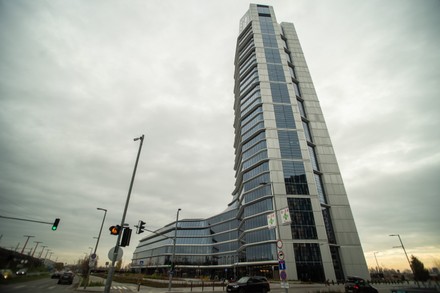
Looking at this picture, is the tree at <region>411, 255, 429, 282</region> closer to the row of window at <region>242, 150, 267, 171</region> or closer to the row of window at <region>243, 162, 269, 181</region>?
the row of window at <region>243, 162, 269, 181</region>

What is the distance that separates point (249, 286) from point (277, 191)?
125ft

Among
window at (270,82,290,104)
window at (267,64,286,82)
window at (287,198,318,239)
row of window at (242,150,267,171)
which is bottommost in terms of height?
window at (287,198,318,239)

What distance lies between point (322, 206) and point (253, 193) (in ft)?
67.1

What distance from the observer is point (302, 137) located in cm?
6234

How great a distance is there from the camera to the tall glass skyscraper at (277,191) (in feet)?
163

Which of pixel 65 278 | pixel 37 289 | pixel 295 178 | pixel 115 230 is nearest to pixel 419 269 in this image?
pixel 295 178

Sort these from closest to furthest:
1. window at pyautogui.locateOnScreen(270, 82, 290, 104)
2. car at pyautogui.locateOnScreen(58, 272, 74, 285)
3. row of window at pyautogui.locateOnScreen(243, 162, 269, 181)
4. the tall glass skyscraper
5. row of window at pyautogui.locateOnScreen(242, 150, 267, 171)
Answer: car at pyautogui.locateOnScreen(58, 272, 74, 285), the tall glass skyscraper, row of window at pyautogui.locateOnScreen(243, 162, 269, 181), row of window at pyautogui.locateOnScreen(242, 150, 267, 171), window at pyautogui.locateOnScreen(270, 82, 290, 104)

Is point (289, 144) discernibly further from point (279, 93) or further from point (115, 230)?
point (115, 230)

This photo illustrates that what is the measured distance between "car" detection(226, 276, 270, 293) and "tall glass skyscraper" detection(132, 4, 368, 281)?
48.1 ft

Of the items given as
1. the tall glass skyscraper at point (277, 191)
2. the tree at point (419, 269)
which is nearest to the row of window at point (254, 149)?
the tall glass skyscraper at point (277, 191)

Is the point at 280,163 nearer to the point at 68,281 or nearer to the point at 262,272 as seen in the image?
the point at 262,272

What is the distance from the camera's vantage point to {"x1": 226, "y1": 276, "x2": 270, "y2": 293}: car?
58.2ft

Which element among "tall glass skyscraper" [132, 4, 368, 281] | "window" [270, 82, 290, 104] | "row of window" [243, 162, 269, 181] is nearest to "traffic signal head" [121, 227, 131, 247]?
"tall glass skyscraper" [132, 4, 368, 281]

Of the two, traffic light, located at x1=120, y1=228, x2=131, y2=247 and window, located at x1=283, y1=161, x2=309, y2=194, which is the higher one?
window, located at x1=283, y1=161, x2=309, y2=194
